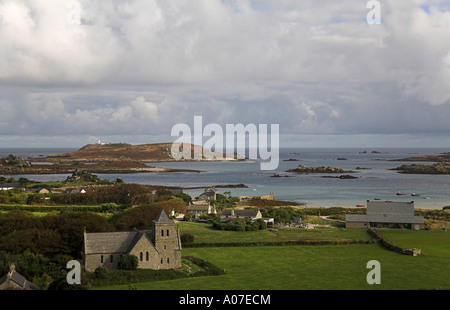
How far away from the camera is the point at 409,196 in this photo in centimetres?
9775

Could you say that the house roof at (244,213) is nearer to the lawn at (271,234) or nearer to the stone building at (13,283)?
the lawn at (271,234)

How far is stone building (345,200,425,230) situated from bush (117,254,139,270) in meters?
33.2

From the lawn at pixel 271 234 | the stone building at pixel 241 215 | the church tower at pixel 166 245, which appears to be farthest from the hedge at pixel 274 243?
the stone building at pixel 241 215

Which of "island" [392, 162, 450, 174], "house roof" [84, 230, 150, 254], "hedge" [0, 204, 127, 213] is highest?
"island" [392, 162, 450, 174]

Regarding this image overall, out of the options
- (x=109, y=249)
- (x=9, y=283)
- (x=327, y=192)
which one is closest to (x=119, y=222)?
(x=109, y=249)

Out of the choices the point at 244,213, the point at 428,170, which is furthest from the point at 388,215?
the point at 428,170

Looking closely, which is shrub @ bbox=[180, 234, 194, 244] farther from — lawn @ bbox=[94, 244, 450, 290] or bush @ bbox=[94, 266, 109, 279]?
bush @ bbox=[94, 266, 109, 279]

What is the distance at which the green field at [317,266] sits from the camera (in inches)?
1211

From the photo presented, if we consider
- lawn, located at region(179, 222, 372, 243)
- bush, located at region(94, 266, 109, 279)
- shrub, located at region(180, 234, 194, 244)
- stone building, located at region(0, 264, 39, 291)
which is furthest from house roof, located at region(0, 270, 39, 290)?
lawn, located at region(179, 222, 372, 243)

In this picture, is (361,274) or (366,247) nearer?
(361,274)

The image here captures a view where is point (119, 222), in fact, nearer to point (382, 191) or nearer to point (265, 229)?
point (265, 229)

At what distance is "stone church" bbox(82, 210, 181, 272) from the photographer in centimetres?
3494

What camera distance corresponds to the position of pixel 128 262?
34562 millimetres

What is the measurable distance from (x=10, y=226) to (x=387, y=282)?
32.9 meters
